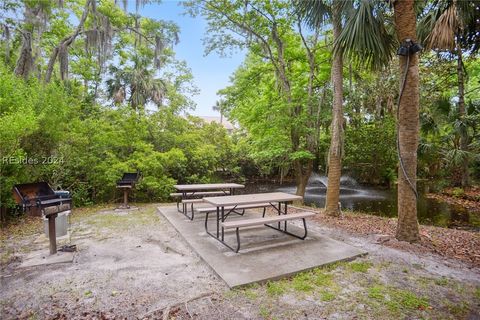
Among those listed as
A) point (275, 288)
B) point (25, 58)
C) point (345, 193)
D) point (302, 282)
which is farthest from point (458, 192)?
point (25, 58)

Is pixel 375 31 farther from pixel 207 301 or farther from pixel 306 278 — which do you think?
pixel 207 301

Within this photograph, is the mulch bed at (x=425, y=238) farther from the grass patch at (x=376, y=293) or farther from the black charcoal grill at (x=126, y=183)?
the black charcoal grill at (x=126, y=183)

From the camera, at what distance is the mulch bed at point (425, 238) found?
3.82 meters

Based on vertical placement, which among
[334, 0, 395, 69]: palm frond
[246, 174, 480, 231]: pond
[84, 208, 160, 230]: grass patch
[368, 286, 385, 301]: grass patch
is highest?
[334, 0, 395, 69]: palm frond

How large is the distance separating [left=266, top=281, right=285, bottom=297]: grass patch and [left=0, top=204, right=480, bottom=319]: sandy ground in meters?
0.01

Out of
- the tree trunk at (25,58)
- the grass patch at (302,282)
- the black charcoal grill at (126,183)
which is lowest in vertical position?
the grass patch at (302,282)

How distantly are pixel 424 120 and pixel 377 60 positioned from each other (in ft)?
23.7

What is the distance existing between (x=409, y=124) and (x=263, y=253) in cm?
304

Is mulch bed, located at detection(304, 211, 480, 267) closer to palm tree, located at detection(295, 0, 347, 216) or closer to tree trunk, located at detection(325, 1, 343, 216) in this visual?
tree trunk, located at detection(325, 1, 343, 216)

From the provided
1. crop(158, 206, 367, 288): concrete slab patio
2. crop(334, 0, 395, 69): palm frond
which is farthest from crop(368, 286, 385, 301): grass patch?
crop(334, 0, 395, 69): palm frond

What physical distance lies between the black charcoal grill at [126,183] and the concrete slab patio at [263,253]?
102 inches

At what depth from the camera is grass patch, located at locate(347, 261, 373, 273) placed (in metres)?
3.14

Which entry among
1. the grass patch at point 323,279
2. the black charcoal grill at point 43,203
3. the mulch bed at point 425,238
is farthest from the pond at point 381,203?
the black charcoal grill at point 43,203

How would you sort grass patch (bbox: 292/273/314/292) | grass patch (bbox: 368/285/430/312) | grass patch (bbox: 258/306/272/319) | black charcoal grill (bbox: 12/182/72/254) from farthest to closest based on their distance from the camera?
black charcoal grill (bbox: 12/182/72/254) → grass patch (bbox: 292/273/314/292) → grass patch (bbox: 368/285/430/312) → grass patch (bbox: 258/306/272/319)
